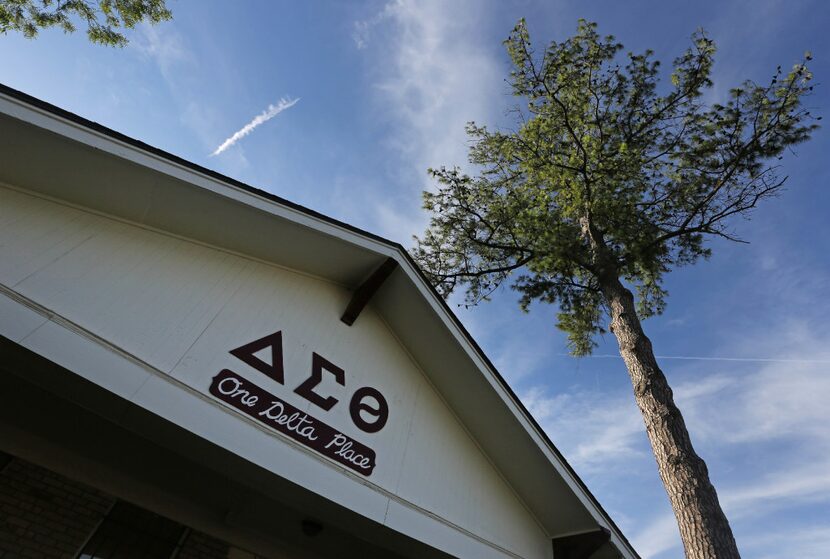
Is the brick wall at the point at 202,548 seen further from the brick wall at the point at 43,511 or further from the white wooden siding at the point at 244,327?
the white wooden siding at the point at 244,327

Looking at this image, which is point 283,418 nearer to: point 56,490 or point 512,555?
point 56,490

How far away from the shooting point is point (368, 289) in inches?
272

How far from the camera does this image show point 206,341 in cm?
490

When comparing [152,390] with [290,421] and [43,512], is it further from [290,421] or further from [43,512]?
[43,512]

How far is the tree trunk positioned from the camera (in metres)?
5.91

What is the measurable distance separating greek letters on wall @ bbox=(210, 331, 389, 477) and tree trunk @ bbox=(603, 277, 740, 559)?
169 inches

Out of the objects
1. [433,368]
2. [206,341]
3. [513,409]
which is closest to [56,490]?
[206,341]

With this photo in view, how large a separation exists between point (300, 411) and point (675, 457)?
5.49 m

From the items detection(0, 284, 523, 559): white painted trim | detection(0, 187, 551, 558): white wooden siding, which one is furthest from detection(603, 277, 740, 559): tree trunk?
detection(0, 284, 523, 559): white painted trim

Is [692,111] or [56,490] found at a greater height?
[692,111]

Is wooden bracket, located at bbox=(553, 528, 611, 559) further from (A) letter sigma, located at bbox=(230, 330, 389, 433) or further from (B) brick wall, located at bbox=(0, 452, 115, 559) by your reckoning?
(B) brick wall, located at bbox=(0, 452, 115, 559)

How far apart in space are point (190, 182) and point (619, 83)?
11.1m

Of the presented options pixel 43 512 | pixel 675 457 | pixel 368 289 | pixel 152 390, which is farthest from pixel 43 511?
pixel 675 457

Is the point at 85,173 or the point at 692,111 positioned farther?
the point at 692,111
